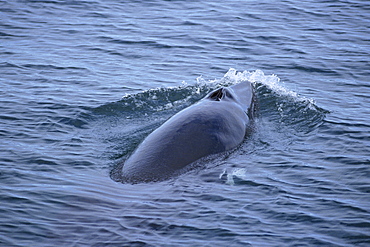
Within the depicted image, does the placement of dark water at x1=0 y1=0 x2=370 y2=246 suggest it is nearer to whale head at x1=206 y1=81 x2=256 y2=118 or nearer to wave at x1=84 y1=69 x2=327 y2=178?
wave at x1=84 y1=69 x2=327 y2=178

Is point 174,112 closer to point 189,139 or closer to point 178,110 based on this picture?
point 178,110

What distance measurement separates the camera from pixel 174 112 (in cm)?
1425

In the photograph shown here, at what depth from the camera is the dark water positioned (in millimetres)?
8914

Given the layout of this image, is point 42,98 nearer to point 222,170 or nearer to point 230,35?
point 222,170

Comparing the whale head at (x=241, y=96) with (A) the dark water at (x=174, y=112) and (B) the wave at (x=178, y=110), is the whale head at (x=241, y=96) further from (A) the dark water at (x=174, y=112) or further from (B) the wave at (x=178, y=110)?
(A) the dark water at (x=174, y=112)

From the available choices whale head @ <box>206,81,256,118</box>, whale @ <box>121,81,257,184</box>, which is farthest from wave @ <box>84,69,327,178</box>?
whale @ <box>121,81,257,184</box>

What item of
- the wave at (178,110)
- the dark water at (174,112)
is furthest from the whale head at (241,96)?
the dark water at (174,112)

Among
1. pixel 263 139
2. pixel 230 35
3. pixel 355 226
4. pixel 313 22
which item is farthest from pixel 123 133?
pixel 313 22

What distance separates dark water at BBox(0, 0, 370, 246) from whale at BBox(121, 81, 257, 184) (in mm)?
269

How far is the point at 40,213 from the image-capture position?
362 inches

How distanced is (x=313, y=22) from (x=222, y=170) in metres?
15.3

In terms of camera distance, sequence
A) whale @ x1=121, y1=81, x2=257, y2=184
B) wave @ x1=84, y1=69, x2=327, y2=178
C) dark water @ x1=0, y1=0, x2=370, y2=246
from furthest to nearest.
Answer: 1. wave @ x1=84, y1=69, x2=327, y2=178
2. whale @ x1=121, y1=81, x2=257, y2=184
3. dark water @ x1=0, y1=0, x2=370, y2=246

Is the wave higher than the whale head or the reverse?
the reverse

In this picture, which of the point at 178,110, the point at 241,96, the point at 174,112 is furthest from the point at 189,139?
the point at 178,110
